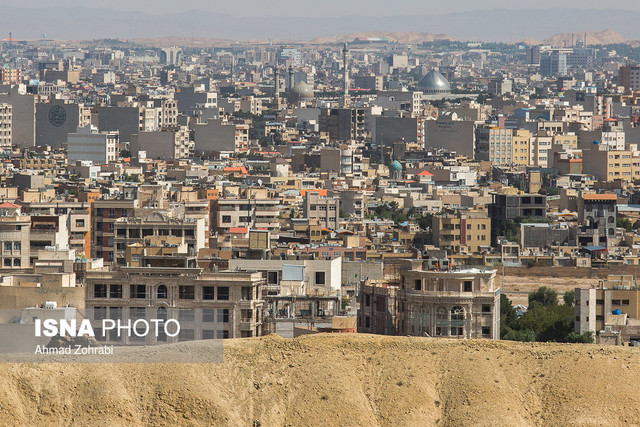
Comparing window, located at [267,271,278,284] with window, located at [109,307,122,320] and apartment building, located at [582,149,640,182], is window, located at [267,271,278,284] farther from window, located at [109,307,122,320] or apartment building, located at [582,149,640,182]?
apartment building, located at [582,149,640,182]

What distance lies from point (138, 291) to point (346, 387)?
917cm

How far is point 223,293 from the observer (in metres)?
39.3

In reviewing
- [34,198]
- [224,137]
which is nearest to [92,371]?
[34,198]

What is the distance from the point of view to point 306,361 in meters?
32.2

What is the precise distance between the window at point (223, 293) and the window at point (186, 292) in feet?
1.79

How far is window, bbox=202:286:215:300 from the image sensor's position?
129 feet

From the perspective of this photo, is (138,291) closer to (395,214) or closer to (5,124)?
(395,214)

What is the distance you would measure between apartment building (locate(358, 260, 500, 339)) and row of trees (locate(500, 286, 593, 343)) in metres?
2.01

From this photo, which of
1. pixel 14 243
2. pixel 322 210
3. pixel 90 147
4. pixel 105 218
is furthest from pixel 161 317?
pixel 90 147

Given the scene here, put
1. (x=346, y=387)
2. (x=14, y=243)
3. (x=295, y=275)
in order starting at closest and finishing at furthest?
(x=346, y=387) < (x=295, y=275) < (x=14, y=243)

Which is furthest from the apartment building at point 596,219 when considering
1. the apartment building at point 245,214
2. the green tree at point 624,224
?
the apartment building at point 245,214

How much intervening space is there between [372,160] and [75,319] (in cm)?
10256

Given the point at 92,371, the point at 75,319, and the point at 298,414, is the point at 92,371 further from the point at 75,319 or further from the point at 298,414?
the point at 75,319

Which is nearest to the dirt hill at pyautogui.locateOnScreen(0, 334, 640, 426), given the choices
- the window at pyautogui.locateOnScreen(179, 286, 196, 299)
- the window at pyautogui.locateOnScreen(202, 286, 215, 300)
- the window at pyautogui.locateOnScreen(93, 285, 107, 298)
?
the window at pyautogui.locateOnScreen(202, 286, 215, 300)
